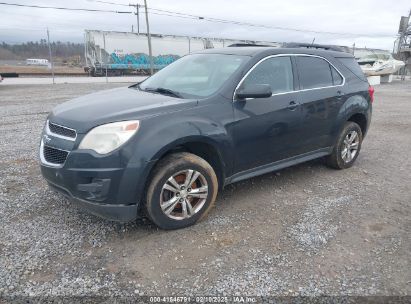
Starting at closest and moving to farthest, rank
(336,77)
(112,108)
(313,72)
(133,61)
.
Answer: (112,108), (313,72), (336,77), (133,61)

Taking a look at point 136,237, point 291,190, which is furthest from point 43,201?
point 291,190

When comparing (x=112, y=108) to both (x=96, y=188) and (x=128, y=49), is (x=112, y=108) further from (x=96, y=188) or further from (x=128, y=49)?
(x=128, y=49)

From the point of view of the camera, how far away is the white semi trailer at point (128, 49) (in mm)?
32094

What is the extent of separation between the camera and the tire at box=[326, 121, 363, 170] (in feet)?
17.5

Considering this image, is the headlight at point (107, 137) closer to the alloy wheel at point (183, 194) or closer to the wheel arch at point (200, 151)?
the wheel arch at point (200, 151)

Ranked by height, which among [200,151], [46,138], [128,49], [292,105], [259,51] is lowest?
[200,151]

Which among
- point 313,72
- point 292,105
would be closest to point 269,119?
point 292,105

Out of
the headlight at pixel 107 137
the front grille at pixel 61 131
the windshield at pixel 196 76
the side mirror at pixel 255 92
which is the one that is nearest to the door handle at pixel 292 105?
the side mirror at pixel 255 92

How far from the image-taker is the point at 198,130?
11.7 ft

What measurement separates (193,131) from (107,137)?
0.81m

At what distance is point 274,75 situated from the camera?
4.39 meters

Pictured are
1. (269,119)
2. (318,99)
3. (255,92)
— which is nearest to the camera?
(255,92)

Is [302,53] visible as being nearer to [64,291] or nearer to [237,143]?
[237,143]

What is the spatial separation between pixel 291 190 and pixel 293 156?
452mm
